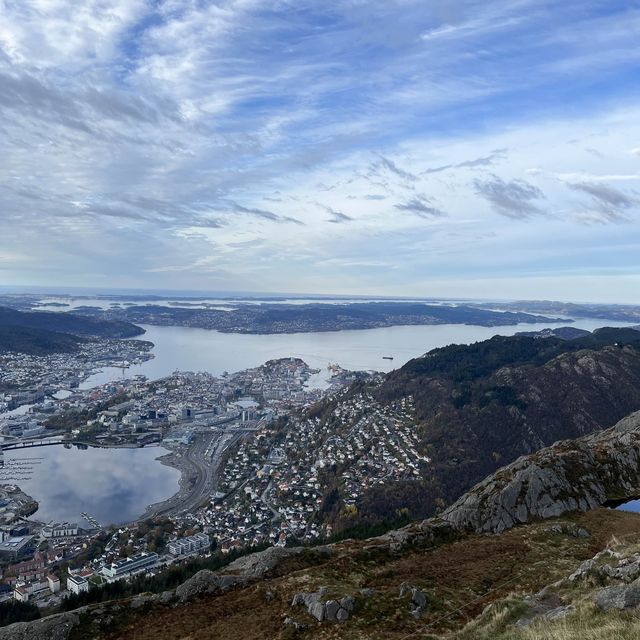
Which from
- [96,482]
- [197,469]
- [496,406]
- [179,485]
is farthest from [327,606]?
[496,406]

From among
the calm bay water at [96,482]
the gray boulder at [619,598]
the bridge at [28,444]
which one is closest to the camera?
the gray boulder at [619,598]

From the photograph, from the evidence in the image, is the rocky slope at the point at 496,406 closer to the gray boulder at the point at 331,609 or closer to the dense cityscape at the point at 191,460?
the dense cityscape at the point at 191,460

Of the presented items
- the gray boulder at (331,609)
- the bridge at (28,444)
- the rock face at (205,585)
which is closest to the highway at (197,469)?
the bridge at (28,444)

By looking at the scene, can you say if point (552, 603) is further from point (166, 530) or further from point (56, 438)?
point (56, 438)

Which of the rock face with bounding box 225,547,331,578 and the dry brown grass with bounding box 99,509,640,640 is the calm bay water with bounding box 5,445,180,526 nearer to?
the rock face with bounding box 225,547,331,578

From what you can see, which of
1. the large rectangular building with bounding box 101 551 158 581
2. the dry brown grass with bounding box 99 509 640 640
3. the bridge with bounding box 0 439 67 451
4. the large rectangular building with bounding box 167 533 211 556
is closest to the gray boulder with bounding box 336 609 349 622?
the dry brown grass with bounding box 99 509 640 640

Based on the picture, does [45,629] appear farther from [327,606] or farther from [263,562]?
[327,606]

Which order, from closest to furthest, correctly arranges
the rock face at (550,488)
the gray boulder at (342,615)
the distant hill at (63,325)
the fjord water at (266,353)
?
1. the gray boulder at (342,615)
2. the rock face at (550,488)
3. the fjord water at (266,353)
4. the distant hill at (63,325)
